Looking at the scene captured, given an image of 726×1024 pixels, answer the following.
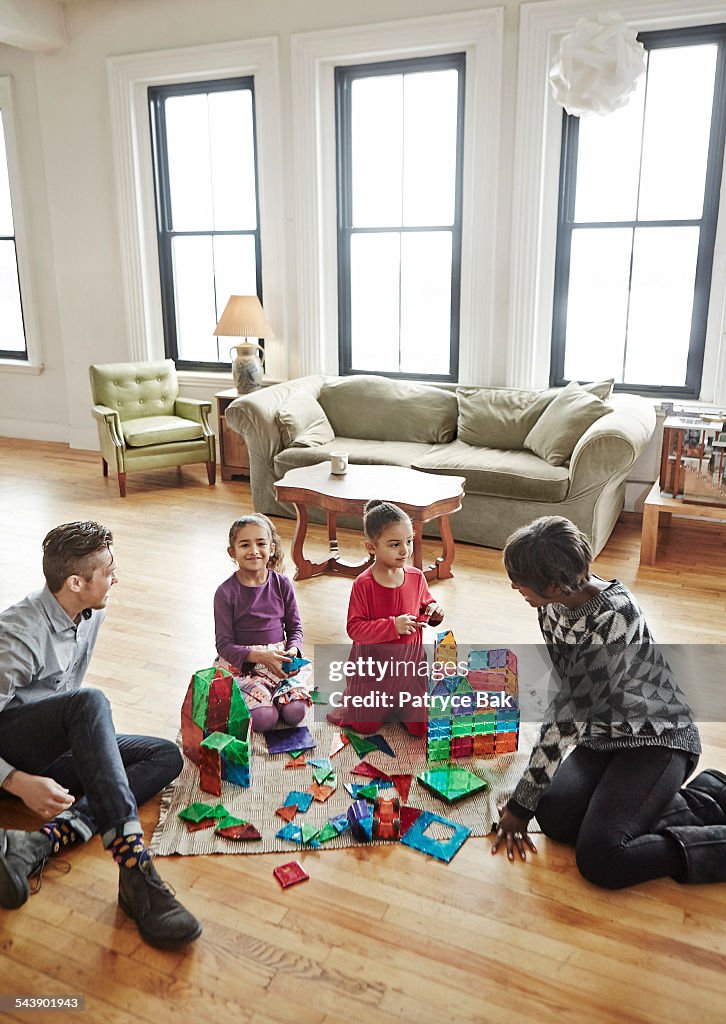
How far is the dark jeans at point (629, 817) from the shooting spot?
2.06 metres

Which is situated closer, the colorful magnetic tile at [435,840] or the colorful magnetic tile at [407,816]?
the colorful magnetic tile at [435,840]

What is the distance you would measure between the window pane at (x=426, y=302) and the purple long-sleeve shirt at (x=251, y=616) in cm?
337

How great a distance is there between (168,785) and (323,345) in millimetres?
4219

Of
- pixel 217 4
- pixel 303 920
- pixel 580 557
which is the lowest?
pixel 303 920

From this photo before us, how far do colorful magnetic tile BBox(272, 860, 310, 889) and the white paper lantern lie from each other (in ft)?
9.17

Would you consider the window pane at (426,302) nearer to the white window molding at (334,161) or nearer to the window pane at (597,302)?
the white window molding at (334,161)

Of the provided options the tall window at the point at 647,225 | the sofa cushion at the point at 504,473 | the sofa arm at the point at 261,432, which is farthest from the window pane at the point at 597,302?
the sofa arm at the point at 261,432

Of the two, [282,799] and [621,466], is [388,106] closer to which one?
[621,466]

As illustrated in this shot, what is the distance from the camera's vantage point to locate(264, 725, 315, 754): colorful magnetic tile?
272 centimetres

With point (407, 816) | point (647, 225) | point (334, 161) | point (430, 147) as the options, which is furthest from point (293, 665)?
point (334, 161)

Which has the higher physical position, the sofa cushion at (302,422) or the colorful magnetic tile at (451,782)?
the sofa cushion at (302,422)

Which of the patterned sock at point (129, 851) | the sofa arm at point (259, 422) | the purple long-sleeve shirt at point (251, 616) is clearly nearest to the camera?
the patterned sock at point (129, 851)

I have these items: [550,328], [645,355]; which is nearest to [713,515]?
[645,355]

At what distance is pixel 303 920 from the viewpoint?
203cm
